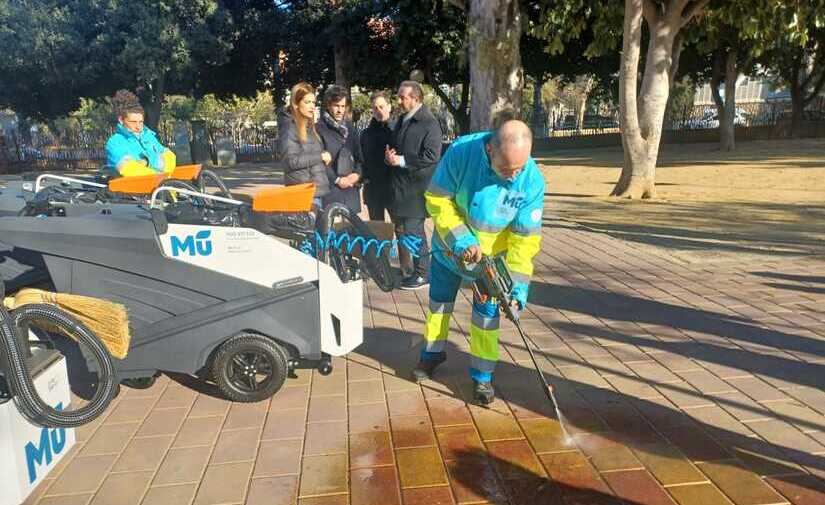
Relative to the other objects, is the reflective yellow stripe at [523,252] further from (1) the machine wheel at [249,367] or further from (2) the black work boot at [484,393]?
(1) the machine wheel at [249,367]

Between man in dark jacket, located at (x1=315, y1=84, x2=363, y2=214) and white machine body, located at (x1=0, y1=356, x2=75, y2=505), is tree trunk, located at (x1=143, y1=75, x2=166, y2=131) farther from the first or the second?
white machine body, located at (x1=0, y1=356, x2=75, y2=505)

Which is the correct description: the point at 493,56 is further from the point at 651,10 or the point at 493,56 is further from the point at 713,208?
the point at 713,208

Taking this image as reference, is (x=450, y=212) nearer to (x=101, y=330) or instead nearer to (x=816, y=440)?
(x=101, y=330)

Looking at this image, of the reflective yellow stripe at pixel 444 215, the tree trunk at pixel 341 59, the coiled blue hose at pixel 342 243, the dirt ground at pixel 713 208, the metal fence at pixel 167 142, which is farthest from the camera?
the metal fence at pixel 167 142

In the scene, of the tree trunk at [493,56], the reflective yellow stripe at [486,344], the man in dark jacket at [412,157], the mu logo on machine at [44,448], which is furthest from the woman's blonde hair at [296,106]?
the tree trunk at [493,56]

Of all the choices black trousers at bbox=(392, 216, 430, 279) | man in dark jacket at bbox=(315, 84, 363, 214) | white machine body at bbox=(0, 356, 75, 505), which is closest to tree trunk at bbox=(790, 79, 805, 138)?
black trousers at bbox=(392, 216, 430, 279)

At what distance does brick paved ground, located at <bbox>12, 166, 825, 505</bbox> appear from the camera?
8.55 feet

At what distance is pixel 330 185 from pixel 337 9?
17.3 metres

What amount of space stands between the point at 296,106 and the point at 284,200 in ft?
4.32

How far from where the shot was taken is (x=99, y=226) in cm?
306

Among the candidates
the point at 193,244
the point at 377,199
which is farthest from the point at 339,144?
the point at 193,244

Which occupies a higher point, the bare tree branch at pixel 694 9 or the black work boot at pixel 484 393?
the bare tree branch at pixel 694 9

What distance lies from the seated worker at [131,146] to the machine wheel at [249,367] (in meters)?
1.83

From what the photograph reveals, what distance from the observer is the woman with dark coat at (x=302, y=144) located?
14.2 feet
